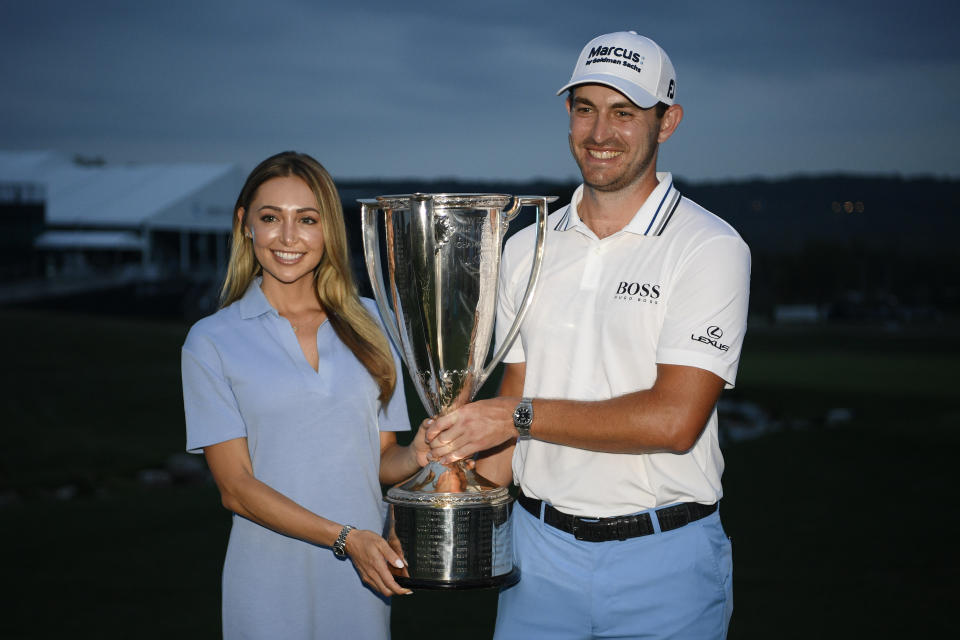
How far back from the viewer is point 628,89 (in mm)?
1742

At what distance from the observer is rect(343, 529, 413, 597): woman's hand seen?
166cm

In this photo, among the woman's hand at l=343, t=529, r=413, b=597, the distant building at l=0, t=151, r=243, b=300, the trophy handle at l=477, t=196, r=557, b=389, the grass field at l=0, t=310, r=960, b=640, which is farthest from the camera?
the distant building at l=0, t=151, r=243, b=300

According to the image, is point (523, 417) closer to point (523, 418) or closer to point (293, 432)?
point (523, 418)

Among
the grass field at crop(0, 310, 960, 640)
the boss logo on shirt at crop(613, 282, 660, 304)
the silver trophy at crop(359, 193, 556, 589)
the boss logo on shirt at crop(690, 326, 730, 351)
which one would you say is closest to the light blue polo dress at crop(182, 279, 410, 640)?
the silver trophy at crop(359, 193, 556, 589)

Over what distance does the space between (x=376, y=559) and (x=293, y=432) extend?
0.28 metres

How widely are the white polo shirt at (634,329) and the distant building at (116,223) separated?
67.2 feet

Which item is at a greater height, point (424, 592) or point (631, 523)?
point (631, 523)

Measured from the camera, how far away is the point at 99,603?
16.3 feet

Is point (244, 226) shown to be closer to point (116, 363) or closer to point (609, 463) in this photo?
point (609, 463)

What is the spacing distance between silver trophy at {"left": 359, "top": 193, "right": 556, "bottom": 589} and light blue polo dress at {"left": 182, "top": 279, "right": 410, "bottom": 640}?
13cm

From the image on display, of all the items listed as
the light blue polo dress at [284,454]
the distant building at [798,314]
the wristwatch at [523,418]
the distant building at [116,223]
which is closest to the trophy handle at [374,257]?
the light blue polo dress at [284,454]

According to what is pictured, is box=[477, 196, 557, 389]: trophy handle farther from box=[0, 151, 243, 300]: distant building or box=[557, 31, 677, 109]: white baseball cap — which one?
box=[0, 151, 243, 300]: distant building

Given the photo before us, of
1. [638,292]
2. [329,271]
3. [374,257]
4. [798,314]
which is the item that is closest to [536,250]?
[638,292]

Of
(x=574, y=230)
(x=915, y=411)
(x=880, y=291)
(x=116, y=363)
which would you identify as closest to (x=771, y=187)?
(x=880, y=291)
